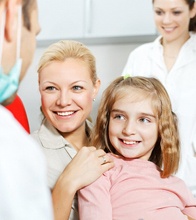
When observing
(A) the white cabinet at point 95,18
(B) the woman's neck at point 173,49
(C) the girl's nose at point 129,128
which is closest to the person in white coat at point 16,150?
(C) the girl's nose at point 129,128

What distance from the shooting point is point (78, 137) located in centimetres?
165

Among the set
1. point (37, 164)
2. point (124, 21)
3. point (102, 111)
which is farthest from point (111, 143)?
point (124, 21)

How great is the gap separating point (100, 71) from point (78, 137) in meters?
1.13

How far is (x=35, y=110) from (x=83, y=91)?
1.24 metres

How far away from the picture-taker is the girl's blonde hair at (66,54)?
1.56 m

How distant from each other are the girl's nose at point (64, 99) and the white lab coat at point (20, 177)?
0.72 m

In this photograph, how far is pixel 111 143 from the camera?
155cm

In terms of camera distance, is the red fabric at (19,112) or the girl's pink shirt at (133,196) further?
the red fabric at (19,112)

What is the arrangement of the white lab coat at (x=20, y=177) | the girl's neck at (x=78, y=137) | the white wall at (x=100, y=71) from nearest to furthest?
1. the white lab coat at (x=20, y=177)
2. the girl's neck at (x=78, y=137)
3. the white wall at (x=100, y=71)

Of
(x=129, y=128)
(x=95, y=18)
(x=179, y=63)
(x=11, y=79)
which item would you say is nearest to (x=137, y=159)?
(x=129, y=128)

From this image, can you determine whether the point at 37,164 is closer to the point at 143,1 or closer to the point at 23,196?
the point at 23,196

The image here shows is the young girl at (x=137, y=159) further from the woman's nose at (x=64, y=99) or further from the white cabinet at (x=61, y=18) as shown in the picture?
the white cabinet at (x=61, y=18)

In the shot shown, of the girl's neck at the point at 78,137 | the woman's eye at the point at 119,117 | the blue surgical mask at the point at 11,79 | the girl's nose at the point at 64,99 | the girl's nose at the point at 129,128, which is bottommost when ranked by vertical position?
the girl's neck at the point at 78,137

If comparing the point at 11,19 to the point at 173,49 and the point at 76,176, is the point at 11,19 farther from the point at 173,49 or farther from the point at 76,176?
the point at 173,49
